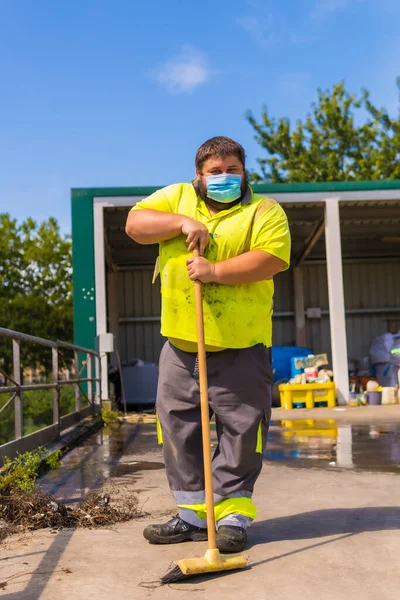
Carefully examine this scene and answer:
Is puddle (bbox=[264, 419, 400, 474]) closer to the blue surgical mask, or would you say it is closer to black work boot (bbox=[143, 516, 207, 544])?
black work boot (bbox=[143, 516, 207, 544])

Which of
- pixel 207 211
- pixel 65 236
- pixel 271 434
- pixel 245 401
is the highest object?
pixel 65 236

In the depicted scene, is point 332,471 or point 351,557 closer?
point 351,557

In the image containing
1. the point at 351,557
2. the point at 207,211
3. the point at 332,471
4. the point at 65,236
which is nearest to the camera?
the point at 351,557

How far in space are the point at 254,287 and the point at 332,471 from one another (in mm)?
2359

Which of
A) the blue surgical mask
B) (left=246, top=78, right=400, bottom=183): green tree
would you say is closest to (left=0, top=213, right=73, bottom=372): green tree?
(left=246, top=78, right=400, bottom=183): green tree

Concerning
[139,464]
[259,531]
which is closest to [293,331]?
[139,464]

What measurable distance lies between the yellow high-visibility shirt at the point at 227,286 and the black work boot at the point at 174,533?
775mm

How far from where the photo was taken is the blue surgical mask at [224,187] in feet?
10.3

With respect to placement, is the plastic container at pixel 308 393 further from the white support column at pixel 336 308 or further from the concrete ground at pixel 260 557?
the concrete ground at pixel 260 557

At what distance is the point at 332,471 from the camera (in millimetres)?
5094

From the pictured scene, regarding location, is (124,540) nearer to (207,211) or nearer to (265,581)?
(265,581)

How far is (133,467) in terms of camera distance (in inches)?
223

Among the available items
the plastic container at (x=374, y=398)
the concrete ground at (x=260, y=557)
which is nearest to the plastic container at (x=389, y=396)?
the plastic container at (x=374, y=398)

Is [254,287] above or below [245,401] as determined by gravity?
above
